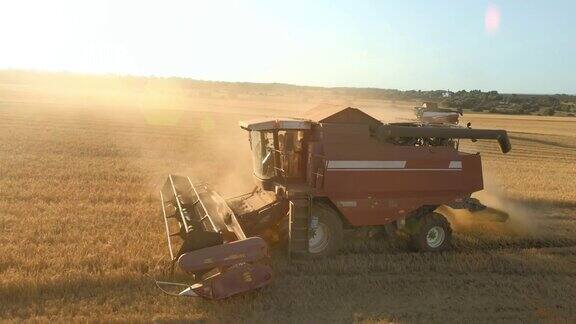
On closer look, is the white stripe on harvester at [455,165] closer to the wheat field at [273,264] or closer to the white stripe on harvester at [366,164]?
the white stripe on harvester at [366,164]

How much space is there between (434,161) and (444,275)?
1.84 metres

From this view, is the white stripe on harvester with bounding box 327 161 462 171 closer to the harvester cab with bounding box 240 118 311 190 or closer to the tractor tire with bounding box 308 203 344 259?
the harvester cab with bounding box 240 118 311 190

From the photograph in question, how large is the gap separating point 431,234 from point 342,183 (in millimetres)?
1820

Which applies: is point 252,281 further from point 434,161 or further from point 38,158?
point 38,158

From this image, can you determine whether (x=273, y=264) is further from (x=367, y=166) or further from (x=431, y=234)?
(x=431, y=234)

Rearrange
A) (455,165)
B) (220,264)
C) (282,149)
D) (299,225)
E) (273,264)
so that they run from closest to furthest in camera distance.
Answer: (220,264)
(273,264)
(299,225)
(282,149)
(455,165)

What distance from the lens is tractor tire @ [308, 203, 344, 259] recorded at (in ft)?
25.8

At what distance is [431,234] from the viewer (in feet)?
28.0

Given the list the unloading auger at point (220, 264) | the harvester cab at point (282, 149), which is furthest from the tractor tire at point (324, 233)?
the unloading auger at point (220, 264)

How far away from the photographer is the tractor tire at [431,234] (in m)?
8.40

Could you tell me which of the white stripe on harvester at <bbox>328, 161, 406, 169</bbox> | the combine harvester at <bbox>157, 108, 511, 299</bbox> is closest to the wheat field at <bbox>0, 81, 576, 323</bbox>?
the combine harvester at <bbox>157, 108, 511, 299</bbox>

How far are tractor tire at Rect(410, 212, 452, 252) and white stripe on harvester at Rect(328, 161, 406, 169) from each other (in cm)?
103

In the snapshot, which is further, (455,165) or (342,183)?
(455,165)

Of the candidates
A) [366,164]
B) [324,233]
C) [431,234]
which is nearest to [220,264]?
[324,233]
